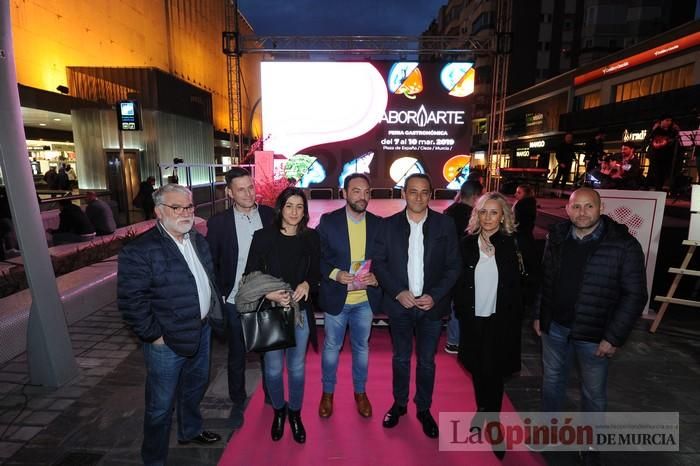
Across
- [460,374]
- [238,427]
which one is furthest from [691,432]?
[238,427]

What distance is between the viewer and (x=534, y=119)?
36188 millimetres

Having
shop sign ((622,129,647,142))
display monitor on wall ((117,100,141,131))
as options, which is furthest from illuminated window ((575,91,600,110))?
display monitor on wall ((117,100,141,131))

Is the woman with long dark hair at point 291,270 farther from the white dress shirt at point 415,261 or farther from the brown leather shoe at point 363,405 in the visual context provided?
the white dress shirt at point 415,261

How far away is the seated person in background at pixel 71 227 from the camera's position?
24.1 feet

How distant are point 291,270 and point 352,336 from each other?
80 cm

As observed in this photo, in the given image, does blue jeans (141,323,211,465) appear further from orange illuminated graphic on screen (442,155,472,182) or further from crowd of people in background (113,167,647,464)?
A: orange illuminated graphic on screen (442,155,472,182)

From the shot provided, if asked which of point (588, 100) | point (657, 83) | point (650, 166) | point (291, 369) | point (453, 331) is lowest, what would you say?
point (453, 331)

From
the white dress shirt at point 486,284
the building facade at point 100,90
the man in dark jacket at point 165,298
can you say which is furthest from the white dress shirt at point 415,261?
the building facade at point 100,90

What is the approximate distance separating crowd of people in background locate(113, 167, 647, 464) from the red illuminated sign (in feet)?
71.1

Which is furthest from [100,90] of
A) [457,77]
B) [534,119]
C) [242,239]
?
[534,119]

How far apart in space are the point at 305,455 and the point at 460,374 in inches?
71.0

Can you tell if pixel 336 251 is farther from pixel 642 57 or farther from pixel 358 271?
pixel 642 57

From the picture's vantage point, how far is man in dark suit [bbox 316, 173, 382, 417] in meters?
2.83

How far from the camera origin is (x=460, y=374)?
3852 millimetres
